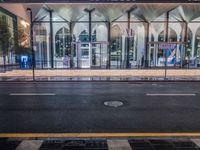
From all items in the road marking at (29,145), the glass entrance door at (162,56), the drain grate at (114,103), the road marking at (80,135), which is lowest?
the road marking at (80,135)

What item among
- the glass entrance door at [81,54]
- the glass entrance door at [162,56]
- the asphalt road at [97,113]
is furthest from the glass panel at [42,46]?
the asphalt road at [97,113]

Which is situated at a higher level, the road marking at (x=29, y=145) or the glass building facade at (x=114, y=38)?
the glass building facade at (x=114, y=38)

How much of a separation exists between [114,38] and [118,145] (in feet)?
72.4

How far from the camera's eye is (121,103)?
8688 mm

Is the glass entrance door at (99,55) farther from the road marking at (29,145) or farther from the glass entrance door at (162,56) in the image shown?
the road marking at (29,145)

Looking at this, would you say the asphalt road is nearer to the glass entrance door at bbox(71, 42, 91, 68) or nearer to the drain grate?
the drain grate

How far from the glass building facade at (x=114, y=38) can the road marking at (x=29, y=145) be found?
1976 cm

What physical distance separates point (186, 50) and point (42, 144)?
80.2ft

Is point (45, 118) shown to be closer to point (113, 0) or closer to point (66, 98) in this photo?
point (66, 98)

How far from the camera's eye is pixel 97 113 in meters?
7.23

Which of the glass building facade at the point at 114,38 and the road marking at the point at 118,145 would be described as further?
the glass building facade at the point at 114,38

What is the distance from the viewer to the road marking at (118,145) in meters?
4.38

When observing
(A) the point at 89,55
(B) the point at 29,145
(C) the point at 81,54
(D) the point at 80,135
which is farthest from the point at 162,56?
(B) the point at 29,145

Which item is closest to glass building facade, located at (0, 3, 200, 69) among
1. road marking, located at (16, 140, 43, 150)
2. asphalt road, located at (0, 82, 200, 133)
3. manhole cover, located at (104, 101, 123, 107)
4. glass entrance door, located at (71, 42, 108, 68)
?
glass entrance door, located at (71, 42, 108, 68)
